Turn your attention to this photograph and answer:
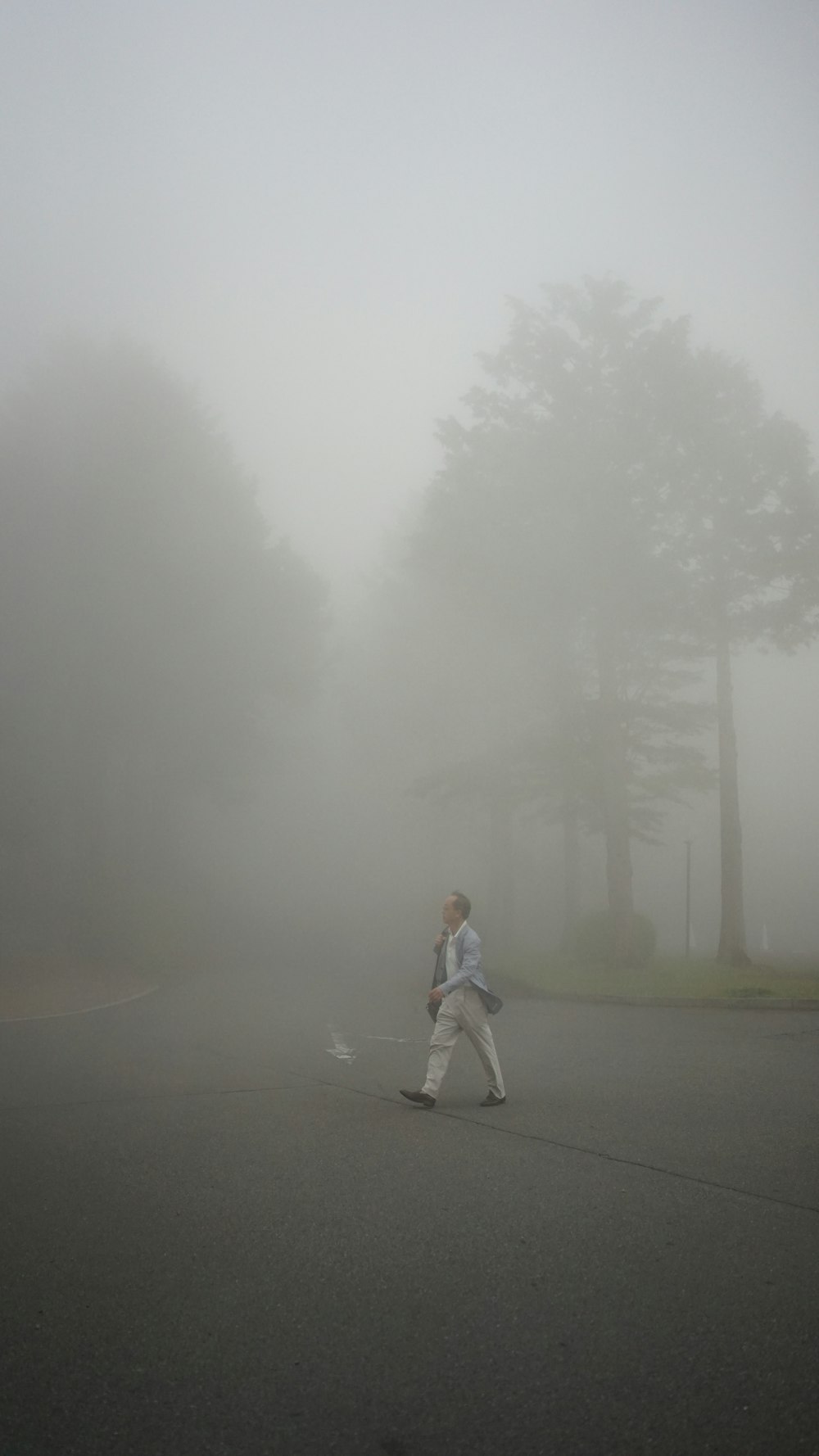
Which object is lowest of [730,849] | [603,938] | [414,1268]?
[414,1268]

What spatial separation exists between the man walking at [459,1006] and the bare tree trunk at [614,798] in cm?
1114

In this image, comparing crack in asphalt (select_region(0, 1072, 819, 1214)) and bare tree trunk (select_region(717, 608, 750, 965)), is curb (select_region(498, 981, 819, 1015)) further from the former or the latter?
crack in asphalt (select_region(0, 1072, 819, 1214))

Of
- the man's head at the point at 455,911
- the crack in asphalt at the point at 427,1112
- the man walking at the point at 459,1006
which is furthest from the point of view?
the man's head at the point at 455,911

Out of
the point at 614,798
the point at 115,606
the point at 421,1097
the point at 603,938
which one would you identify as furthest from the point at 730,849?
the point at 115,606

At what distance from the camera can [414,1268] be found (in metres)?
3.87

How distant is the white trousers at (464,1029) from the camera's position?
24.6ft

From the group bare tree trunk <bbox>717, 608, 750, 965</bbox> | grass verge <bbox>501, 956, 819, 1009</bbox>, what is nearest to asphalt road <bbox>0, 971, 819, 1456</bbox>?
grass verge <bbox>501, 956, 819, 1009</bbox>

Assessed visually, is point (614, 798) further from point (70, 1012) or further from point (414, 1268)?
point (414, 1268)

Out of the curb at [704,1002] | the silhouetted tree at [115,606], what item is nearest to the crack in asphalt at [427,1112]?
the curb at [704,1002]

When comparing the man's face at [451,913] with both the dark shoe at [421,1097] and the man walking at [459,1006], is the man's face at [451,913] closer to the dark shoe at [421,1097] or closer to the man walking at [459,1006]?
the man walking at [459,1006]

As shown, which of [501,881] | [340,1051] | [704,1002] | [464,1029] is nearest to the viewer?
[464,1029]

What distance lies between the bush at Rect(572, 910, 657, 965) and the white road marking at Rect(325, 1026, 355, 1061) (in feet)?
27.7

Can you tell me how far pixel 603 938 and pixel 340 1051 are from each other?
1036cm

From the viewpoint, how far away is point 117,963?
73.5 feet
